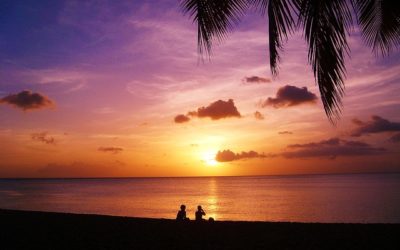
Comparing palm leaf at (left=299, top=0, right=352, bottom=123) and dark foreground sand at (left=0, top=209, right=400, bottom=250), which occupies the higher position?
palm leaf at (left=299, top=0, right=352, bottom=123)

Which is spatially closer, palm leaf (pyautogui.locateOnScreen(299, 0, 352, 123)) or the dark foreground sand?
palm leaf (pyautogui.locateOnScreen(299, 0, 352, 123))

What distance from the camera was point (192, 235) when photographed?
1141cm

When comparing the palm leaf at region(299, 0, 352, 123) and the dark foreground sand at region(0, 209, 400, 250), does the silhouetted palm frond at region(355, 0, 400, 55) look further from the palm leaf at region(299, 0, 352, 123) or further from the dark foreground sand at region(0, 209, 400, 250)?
the dark foreground sand at region(0, 209, 400, 250)

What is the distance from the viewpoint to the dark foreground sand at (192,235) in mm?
9883

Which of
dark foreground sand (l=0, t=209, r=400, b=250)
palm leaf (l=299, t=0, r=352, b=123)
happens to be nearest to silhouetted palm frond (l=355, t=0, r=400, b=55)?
palm leaf (l=299, t=0, r=352, b=123)

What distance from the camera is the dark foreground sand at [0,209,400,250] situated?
9.88 meters

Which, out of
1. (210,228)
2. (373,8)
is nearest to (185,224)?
(210,228)

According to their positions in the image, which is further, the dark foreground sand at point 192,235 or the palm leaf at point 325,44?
the dark foreground sand at point 192,235

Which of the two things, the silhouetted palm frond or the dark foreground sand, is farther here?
the dark foreground sand

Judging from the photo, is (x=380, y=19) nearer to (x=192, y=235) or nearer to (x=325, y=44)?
(x=325, y=44)

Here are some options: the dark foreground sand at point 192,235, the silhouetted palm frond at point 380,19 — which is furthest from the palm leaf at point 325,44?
the dark foreground sand at point 192,235

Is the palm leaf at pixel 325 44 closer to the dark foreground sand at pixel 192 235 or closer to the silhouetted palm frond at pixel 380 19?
the silhouetted palm frond at pixel 380 19

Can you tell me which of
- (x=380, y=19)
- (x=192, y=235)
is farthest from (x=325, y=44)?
(x=192, y=235)

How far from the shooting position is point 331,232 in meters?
11.6
